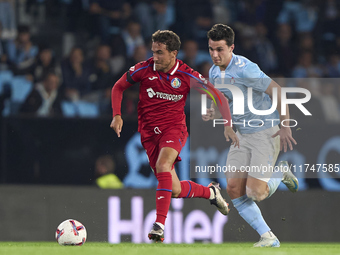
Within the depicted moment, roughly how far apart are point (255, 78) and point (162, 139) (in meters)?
1.09

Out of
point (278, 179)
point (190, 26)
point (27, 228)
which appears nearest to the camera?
point (278, 179)

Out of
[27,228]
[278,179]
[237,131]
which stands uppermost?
[237,131]

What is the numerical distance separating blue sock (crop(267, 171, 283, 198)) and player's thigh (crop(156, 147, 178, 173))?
1.09 metres

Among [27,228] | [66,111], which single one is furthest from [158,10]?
[27,228]

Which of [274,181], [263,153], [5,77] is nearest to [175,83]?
[263,153]

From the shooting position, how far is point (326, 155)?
842 cm

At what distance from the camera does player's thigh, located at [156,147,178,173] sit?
6.08m

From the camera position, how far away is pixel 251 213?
21.2 feet

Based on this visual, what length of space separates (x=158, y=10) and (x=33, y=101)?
127 inches

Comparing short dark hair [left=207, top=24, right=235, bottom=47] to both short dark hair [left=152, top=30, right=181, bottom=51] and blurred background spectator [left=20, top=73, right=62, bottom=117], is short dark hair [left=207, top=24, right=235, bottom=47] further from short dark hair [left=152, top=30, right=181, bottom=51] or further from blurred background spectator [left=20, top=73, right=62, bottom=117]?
blurred background spectator [left=20, top=73, right=62, bottom=117]

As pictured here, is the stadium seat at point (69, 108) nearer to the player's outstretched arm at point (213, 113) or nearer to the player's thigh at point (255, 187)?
the player's outstretched arm at point (213, 113)

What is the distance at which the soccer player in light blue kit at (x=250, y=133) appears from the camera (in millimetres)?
6434

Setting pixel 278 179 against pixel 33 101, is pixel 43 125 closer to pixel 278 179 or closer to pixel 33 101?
pixel 33 101

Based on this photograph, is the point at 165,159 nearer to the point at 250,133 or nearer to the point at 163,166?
the point at 163,166
